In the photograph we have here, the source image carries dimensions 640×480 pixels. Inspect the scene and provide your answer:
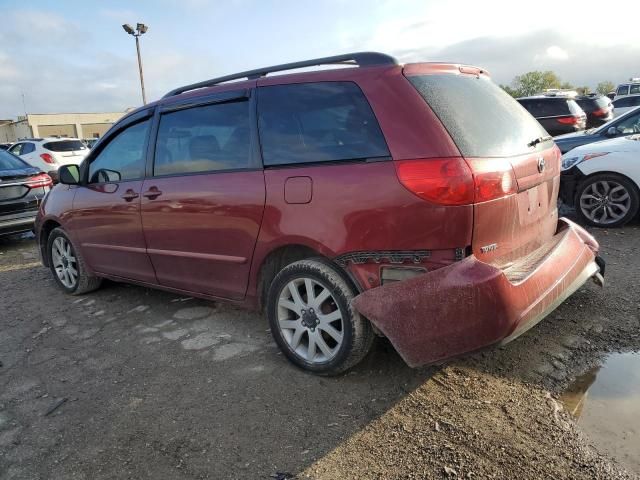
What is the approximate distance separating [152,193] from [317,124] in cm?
155

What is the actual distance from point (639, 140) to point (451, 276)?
204 inches

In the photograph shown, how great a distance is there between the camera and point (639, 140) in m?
6.27

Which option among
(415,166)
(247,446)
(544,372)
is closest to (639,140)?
(544,372)

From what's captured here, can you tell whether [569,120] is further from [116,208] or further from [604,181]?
[116,208]

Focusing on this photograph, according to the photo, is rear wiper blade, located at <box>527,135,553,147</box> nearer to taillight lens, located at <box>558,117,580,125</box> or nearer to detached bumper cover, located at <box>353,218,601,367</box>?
detached bumper cover, located at <box>353,218,601,367</box>

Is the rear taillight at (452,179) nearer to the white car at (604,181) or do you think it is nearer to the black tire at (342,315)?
the black tire at (342,315)

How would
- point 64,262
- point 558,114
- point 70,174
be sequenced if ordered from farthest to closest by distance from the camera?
point 558,114, point 64,262, point 70,174

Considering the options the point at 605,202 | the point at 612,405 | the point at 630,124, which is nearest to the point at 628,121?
the point at 630,124

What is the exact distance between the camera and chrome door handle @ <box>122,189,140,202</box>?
13.2ft

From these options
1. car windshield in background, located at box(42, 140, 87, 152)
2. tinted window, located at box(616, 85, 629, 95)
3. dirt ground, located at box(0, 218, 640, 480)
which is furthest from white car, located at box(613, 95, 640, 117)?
car windshield in background, located at box(42, 140, 87, 152)

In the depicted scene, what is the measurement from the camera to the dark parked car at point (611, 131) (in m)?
7.21

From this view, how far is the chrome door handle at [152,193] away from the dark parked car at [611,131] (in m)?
6.59

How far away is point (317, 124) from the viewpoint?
9.89ft

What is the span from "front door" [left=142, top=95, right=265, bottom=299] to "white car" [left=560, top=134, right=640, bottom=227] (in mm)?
4875
